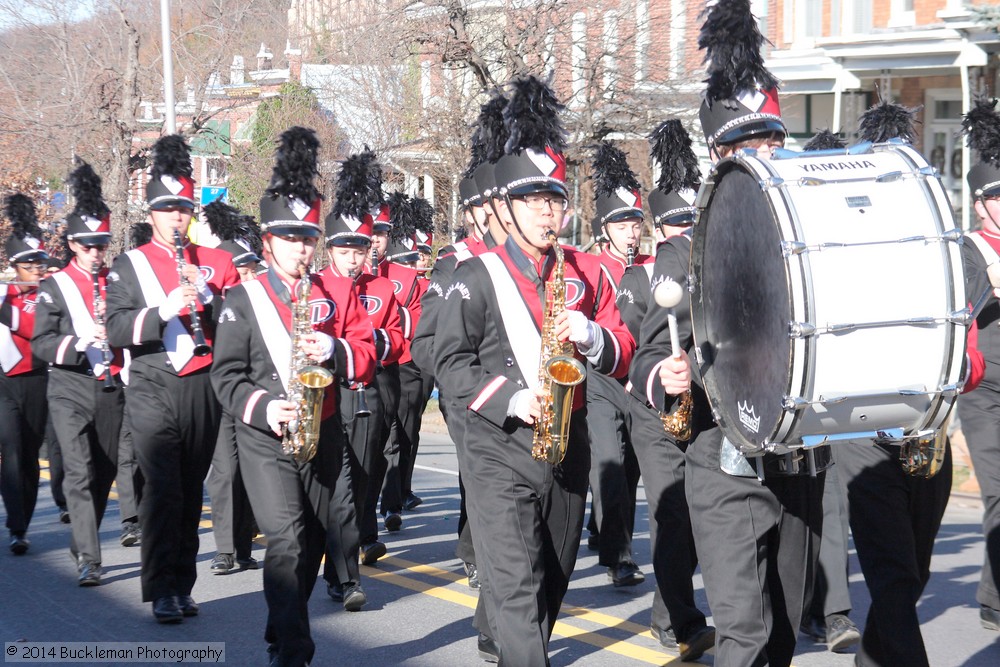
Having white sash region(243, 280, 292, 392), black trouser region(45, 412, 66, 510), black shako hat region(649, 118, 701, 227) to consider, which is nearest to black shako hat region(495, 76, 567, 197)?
white sash region(243, 280, 292, 392)

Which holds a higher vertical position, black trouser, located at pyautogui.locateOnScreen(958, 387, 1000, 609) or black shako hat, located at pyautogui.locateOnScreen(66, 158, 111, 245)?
black shako hat, located at pyautogui.locateOnScreen(66, 158, 111, 245)

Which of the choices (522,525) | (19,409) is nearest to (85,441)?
(19,409)

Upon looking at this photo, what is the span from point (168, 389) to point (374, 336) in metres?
1.49

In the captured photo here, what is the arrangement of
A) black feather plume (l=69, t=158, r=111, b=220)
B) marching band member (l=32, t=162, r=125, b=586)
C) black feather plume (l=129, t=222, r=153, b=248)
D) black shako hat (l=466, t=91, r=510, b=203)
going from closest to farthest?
black shako hat (l=466, t=91, r=510, b=203) < marching band member (l=32, t=162, r=125, b=586) < black feather plume (l=69, t=158, r=111, b=220) < black feather plume (l=129, t=222, r=153, b=248)

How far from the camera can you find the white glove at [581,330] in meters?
5.19

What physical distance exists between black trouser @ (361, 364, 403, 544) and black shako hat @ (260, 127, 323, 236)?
2.56 meters

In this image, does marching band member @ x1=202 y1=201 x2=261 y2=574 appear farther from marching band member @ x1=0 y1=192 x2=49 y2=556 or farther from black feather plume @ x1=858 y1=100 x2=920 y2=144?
black feather plume @ x1=858 y1=100 x2=920 y2=144

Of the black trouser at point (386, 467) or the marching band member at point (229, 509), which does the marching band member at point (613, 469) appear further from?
the marching band member at point (229, 509)

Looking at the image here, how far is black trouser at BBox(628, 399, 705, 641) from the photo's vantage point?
649 cm

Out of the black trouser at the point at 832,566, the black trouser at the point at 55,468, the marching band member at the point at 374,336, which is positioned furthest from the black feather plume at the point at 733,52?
the black trouser at the point at 55,468

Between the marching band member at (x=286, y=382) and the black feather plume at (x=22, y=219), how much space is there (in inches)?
169

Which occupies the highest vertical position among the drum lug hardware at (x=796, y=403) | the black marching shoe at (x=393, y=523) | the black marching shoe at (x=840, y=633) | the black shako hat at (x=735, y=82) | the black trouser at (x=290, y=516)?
the black shako hat at (x=735, y=82)

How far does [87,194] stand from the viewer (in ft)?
30.3

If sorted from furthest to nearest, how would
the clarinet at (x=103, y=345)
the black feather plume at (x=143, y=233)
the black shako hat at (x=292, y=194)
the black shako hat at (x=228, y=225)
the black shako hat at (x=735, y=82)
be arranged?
the black feather plume at (x=143, y=233)
the black shako hat at (x=228, y=225)
the clarinet at (x=103, y=345)
the black shako hat at (x=292, y=194)
the black shako hat at (x=735, y=82)
